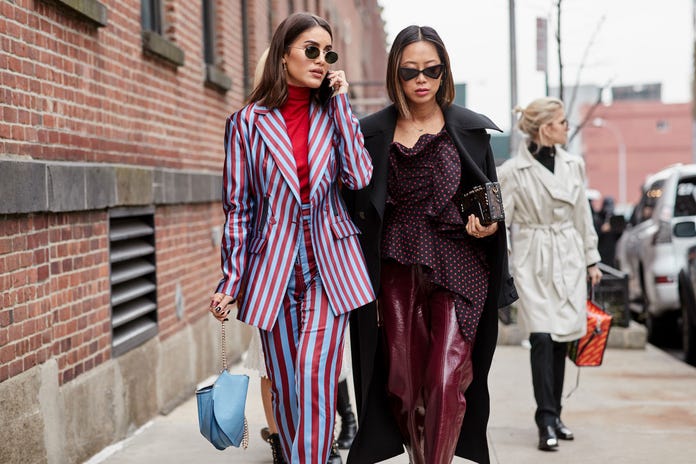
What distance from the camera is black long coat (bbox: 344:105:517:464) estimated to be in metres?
4.48

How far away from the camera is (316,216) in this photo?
4145 mm

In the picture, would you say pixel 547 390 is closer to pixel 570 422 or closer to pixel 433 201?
pixel 570 422

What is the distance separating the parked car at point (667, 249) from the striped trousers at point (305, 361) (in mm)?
6651

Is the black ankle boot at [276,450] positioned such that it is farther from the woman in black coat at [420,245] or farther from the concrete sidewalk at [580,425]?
the concrete sidewalk at [580,425]

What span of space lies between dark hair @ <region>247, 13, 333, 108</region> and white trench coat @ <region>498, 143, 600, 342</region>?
2.16 meters

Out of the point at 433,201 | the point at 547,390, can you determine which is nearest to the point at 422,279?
the point at 433,201

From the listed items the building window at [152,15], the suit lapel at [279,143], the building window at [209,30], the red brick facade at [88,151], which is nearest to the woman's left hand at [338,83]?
the suit lapel at [279,143]

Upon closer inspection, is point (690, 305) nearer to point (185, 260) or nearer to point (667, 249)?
point (667, 249)

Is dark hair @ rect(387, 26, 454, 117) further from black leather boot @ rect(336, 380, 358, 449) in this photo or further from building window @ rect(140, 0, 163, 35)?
building window @ rect(140, 0, 163, 35)

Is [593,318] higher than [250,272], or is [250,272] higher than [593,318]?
[250,272]

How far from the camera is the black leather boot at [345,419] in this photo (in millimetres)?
5796

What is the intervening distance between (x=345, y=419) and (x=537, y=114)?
2049 mm

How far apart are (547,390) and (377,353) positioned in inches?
62.9

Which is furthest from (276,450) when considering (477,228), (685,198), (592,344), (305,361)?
(685,198)
